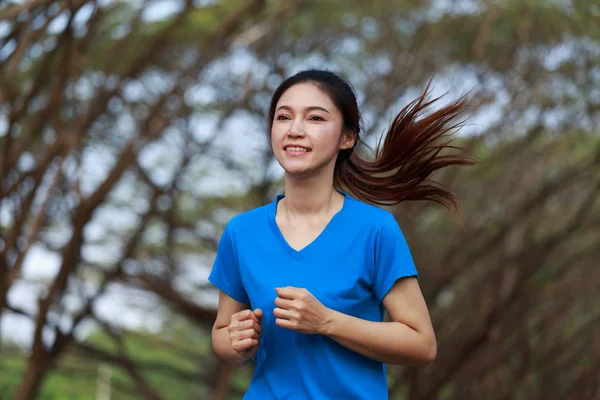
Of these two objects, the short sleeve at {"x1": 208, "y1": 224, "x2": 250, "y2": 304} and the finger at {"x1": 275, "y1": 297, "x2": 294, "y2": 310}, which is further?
the short sleeve at {"x1": 208, "y1": 224, "x2": 250, "y2": 304}

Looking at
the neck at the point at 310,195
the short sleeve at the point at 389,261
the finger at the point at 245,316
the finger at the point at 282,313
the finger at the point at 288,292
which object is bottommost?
the finger at the point at 245,316

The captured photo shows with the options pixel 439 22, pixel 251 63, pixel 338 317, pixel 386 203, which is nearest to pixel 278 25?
pixel 251 63

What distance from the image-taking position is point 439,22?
24.9ft

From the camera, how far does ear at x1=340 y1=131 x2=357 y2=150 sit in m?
1.99

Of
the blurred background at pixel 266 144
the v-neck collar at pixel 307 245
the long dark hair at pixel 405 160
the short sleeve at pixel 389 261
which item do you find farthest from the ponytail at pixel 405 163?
the blurred background at pixel 266 144

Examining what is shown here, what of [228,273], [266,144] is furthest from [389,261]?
[266,144]

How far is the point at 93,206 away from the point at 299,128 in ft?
11.9

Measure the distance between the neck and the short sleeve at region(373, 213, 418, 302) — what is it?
0.49 feet

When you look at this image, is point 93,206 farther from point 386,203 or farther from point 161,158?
point 386,203

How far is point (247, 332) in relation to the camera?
177 centimetres

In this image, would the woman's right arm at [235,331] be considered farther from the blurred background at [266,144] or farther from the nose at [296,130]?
the blurred background at [266,144]

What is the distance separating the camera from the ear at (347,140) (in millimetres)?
1989

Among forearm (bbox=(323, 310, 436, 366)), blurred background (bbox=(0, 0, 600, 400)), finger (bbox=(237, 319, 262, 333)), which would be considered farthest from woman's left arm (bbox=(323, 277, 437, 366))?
blurred background (bbox=(0, 0, 600, 400))

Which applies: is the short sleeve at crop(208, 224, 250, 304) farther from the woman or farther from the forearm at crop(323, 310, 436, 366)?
the forearm at crop(323, 310, 436, 366)
